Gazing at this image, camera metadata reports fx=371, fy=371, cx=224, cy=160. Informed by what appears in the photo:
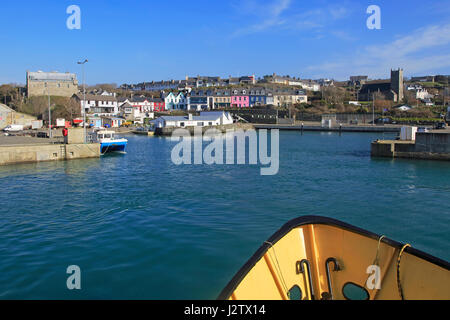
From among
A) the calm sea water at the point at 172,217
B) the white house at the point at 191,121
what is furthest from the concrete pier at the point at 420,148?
the white house at the point at 191,121

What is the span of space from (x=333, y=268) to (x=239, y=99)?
113 m

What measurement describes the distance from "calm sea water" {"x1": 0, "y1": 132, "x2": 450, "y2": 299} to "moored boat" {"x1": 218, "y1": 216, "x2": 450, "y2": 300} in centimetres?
300

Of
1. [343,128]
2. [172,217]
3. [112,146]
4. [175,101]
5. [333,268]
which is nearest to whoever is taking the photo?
[333,268]

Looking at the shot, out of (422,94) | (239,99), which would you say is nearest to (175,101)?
(239,99)

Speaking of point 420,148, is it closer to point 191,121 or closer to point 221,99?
point 191,121

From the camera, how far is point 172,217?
15281mm

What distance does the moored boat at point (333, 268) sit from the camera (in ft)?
19.1

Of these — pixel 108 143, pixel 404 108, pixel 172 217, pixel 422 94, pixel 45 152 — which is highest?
pixel 422 94

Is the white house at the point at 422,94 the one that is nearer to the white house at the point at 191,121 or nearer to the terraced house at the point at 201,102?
the terraced house at the point at 201,102

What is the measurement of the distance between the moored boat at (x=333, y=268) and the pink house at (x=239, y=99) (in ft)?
368

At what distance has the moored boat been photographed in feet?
19.1

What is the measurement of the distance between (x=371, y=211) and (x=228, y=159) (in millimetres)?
19399

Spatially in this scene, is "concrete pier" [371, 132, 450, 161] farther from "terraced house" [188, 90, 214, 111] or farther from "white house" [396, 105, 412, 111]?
"terraced house" [188, 90, 214, 111]

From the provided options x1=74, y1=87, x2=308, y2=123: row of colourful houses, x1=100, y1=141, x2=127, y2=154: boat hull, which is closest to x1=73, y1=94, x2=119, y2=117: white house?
x1=74, y1=87, x2=308, y2=123: row of colourful houses
